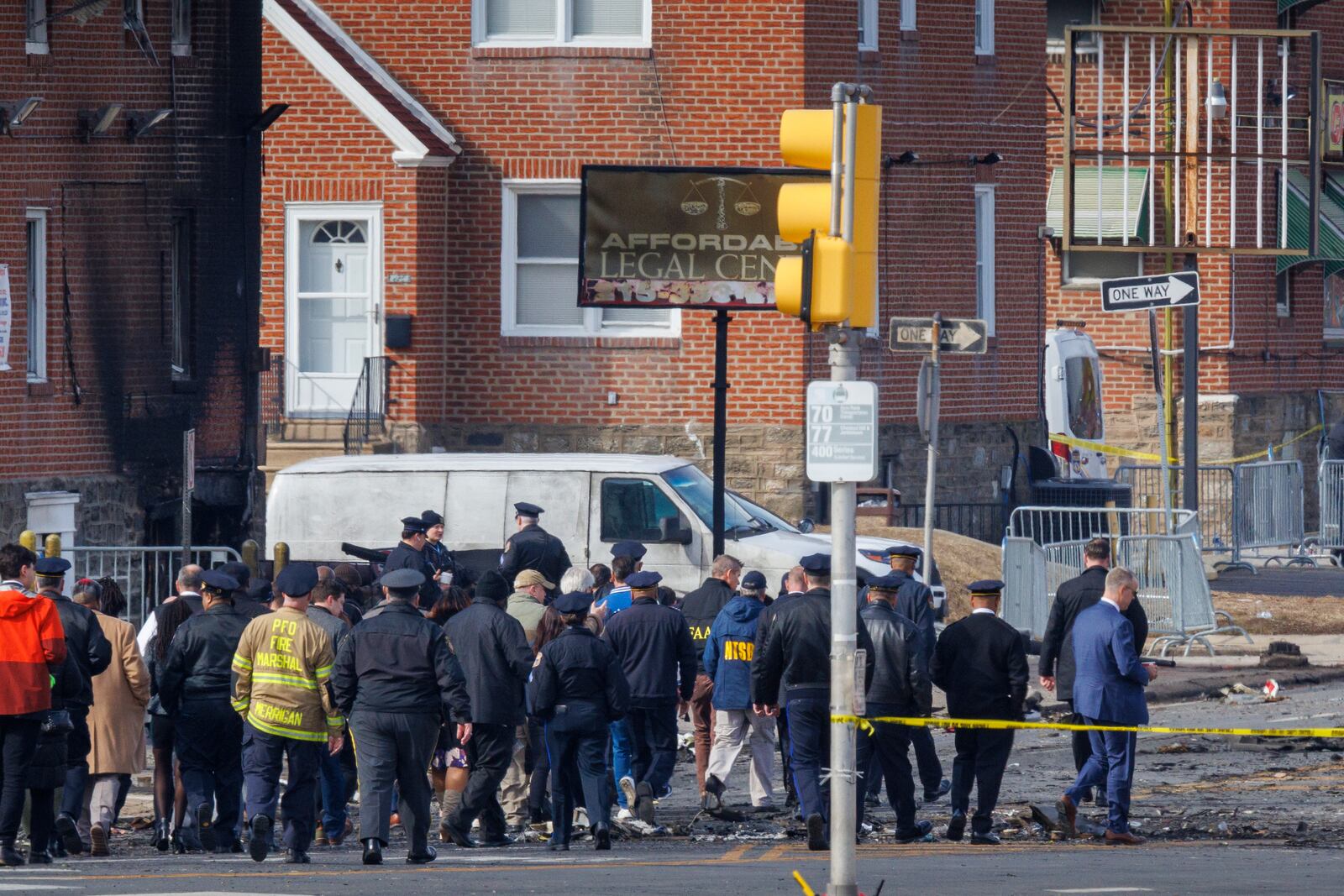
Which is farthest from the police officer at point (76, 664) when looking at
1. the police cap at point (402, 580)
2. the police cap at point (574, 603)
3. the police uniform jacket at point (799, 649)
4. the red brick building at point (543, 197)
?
the red brick building at point (543, 197)

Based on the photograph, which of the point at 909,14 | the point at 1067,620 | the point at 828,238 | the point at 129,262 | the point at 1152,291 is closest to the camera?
the point at 828,238

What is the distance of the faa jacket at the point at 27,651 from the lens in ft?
40.2

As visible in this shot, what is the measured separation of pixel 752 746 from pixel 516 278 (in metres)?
13.4

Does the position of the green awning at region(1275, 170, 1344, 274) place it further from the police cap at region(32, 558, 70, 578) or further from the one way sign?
the police cap at region(32, 558, 70, 578)

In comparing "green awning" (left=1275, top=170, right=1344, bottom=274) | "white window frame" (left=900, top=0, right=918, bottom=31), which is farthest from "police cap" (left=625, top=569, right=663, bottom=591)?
"green awning" (left=1275, top=170, right=1344, bottom=274)

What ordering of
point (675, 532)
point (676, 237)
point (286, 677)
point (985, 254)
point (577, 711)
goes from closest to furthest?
point (286, 677), point (577, 711), point (675, 532), point (676, 237), point (985, 254)

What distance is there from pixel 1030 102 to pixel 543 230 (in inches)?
269

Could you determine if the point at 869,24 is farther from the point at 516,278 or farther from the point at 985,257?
the point at 516,278

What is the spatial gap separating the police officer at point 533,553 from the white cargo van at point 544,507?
1116 millimetres

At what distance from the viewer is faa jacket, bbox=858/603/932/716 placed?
13467 millimetres

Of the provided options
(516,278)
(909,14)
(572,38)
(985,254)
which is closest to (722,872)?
(516,278)

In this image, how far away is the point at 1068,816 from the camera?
13391 millimetres

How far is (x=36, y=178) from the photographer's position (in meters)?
21.1

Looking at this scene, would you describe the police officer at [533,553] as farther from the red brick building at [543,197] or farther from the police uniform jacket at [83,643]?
the red brick building at [543,197]
